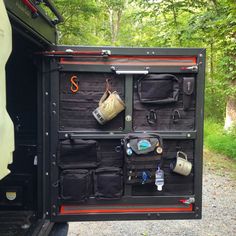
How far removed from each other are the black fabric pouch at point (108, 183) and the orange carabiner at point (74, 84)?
27.4 inches

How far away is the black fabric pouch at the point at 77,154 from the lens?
296 cm

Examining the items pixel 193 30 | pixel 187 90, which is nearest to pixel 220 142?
pixel 193 30

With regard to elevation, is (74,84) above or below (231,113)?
above

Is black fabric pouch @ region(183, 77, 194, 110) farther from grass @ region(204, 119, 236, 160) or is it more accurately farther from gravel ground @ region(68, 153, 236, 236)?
grass @ region(204, 119, 236, 160)

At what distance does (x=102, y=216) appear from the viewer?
302cm

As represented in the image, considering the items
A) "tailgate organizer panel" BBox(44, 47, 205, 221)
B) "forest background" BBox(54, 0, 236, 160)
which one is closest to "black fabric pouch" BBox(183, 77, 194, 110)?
"tailgate organizer panel" BBox(44, 47, 205, 221)

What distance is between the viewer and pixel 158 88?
300 cm

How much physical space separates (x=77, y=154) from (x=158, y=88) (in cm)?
87

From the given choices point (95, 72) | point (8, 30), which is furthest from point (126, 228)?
point (8, 30)

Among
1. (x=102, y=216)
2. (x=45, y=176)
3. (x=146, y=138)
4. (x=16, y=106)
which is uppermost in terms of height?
(x=16, y=106)

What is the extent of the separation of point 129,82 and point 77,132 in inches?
23.5

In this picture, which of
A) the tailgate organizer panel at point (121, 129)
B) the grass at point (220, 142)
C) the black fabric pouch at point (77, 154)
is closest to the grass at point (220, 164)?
the grass at point (220, 142)

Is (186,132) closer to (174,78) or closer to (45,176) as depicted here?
(174,78)

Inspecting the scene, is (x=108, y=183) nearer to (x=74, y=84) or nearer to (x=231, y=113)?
(x=74, y=84)
